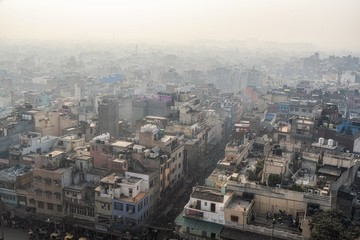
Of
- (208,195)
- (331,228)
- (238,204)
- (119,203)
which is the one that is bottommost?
(119,203)

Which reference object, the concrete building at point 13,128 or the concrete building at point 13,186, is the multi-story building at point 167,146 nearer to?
the concrete building at point 13,186

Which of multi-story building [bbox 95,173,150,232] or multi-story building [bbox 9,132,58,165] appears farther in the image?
multi-story building [bbox 9,132,58,165]

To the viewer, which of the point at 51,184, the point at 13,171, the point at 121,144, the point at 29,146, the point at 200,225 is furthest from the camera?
the point at 29,146

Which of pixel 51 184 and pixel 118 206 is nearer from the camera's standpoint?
pixel 118 206

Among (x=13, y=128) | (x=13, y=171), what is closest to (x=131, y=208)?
(x=13, y=171)

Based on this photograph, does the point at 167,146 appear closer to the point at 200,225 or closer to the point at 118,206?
the point at 118,206

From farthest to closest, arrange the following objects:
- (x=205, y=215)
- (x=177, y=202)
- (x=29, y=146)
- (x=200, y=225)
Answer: (x=29, y=146) → (x=177, y=202) → (x=205, y=215) → (x=200, y=225)

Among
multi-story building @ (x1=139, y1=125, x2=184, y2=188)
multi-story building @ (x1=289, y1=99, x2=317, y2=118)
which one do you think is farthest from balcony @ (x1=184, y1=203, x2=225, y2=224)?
multi-story building @ (x1=289, y1=99, x2=317, y2=118)

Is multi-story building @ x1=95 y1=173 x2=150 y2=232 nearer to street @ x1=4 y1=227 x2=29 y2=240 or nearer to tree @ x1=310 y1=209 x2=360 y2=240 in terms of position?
street @ x1=4 y1=227 x2=29 y2=240

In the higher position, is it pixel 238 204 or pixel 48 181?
pixel 238 204

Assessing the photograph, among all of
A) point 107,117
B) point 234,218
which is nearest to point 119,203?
point 234,218
